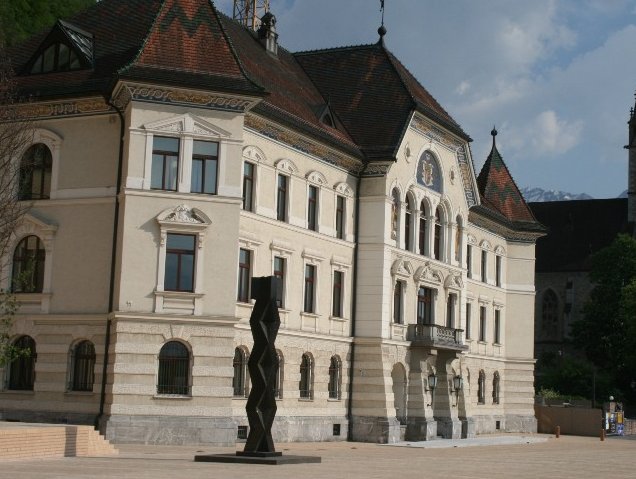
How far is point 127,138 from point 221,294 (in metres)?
5.88

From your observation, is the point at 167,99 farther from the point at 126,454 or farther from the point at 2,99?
the point at 126,454

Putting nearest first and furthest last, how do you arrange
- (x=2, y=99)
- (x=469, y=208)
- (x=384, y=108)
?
(x=2, y=99) < (x=384, y=108) < (x=469, y=208)

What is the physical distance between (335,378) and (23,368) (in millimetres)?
12922

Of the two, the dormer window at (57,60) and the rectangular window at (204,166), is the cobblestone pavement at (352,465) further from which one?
the dormer window at (57,60)

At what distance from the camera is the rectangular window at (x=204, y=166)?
3775 cm

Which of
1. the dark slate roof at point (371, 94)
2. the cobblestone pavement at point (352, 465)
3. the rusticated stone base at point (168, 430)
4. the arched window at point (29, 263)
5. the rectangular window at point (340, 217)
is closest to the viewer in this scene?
A: the cobblestone pavement at point (352, 465)

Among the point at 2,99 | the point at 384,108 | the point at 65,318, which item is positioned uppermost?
the point at 384,108

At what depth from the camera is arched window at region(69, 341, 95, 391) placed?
37.6 metres

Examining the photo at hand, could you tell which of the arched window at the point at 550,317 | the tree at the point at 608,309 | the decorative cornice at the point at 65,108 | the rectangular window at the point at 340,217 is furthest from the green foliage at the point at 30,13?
the arched window at the point at 550,317

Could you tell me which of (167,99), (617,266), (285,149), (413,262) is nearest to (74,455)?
(167,99)

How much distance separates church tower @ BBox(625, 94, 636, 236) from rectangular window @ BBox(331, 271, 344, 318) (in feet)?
194

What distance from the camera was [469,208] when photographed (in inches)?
2279

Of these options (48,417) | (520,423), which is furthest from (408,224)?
(520,423)

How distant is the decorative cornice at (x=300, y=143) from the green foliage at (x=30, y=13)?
17004mm
